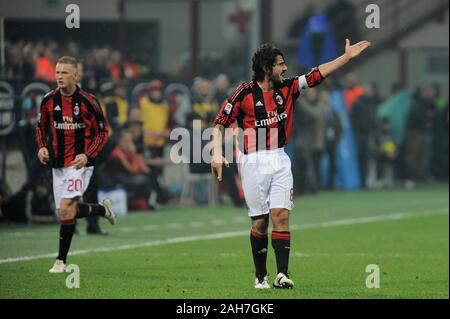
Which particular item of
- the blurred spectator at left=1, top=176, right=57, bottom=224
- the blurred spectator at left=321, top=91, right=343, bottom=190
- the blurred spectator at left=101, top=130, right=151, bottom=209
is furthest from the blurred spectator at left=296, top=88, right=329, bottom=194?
the blurred spectator at left=1, top=176, right=57, bottom=224

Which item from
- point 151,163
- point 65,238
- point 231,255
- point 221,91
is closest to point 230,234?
point 231,255

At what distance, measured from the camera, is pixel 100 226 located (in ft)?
67.5

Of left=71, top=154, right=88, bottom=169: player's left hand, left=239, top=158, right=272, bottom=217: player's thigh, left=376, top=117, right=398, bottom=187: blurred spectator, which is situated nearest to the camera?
left=239, top=158, right=272, bottom=217: player's thigh

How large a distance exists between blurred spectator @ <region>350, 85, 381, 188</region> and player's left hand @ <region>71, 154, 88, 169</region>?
638 inches

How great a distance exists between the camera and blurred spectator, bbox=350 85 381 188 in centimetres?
3030

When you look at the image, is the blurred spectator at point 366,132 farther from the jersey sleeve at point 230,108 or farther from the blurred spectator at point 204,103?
the jersey sleeve at point 230,108

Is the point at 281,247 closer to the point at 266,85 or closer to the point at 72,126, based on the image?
the point at 266,85

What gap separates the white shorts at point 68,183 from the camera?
47.7ft

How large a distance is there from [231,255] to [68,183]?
320 centimetres

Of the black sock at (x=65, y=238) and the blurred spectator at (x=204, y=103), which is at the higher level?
the blurred spectator at (x=204, y=103)

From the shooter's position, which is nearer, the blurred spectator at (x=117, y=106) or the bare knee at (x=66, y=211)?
the bare knee at (x=66, y=211)

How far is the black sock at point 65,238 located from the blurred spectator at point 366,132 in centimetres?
1646

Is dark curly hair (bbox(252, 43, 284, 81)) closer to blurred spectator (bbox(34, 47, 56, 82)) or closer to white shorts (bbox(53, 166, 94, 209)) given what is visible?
white shorts (bbox(53, 166, 94, 209))

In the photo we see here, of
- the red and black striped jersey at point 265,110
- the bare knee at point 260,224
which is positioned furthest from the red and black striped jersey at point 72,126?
the bare knee at point 260,224
